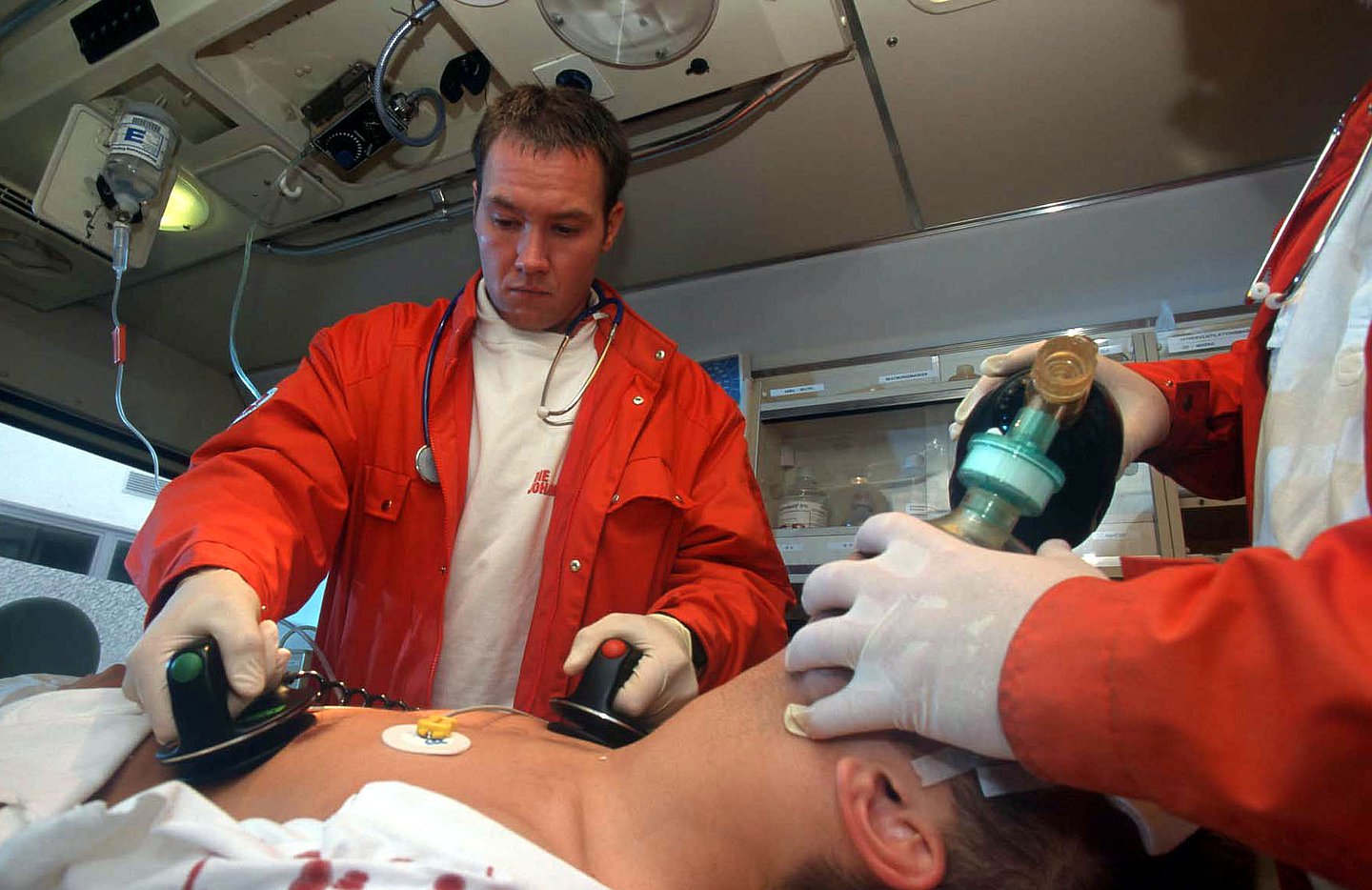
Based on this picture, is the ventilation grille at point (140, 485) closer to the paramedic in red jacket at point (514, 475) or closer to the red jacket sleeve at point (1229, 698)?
the paramedic in red jacket at point (514, 475)

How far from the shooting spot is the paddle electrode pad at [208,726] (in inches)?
36.6

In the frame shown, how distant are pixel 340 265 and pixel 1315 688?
115 inches

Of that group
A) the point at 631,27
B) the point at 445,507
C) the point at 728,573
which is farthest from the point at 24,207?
the point at 728,573

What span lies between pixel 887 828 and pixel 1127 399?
2.50 ft

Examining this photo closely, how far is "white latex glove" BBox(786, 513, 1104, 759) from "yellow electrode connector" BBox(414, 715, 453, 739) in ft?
1.39

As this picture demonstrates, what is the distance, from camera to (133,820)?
664 mm

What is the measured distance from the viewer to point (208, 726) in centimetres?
94

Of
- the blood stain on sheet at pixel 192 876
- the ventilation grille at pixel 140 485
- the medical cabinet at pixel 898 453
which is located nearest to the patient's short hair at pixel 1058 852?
the blood stain on sheet at pixel 192 876

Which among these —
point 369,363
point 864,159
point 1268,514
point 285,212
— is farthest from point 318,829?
point 285,212

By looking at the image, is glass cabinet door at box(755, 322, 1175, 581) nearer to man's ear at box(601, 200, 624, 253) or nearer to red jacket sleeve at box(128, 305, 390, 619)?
man's ear at box(601, 200, 624, 253)

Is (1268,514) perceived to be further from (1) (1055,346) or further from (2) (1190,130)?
(2) (1190,130)

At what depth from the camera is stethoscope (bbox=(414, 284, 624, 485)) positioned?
1664mm

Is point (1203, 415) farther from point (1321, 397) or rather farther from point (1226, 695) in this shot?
point (1226, 695)

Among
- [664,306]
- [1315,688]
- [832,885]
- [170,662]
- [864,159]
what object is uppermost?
[864,159]
